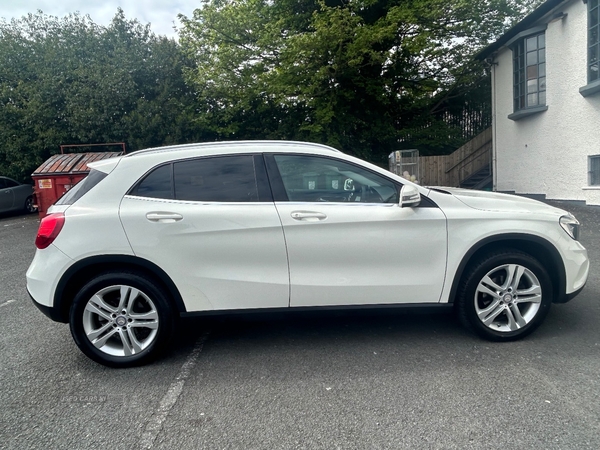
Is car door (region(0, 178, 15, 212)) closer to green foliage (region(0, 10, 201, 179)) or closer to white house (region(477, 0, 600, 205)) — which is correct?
green foliage (region(0, 10, 201, 179))

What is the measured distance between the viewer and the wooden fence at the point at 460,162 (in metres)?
17.9

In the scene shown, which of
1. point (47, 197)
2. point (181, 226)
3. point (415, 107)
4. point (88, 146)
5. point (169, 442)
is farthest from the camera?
point (415, 107)

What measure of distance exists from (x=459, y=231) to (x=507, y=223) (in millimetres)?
407

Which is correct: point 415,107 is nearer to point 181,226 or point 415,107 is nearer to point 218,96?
point 218,96

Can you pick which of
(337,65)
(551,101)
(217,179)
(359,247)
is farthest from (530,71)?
(217,179)

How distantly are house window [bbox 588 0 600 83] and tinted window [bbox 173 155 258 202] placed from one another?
983 centimetres

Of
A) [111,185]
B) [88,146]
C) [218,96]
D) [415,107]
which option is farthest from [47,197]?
[415,107]

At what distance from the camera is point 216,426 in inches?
105

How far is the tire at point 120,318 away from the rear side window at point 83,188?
67 cm

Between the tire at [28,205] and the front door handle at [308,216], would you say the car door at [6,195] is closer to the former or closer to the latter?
the tire at [28,205]

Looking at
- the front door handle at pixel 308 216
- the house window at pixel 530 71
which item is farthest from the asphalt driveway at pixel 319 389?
the house window at pixel 530 71

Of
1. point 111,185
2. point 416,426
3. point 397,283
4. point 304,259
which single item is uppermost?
point 111,185

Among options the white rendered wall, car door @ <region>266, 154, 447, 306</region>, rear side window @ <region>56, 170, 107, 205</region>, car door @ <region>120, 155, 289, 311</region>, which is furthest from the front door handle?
the white rendered wall

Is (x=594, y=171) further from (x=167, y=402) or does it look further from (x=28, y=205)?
Answer: (x=28, y=205)
